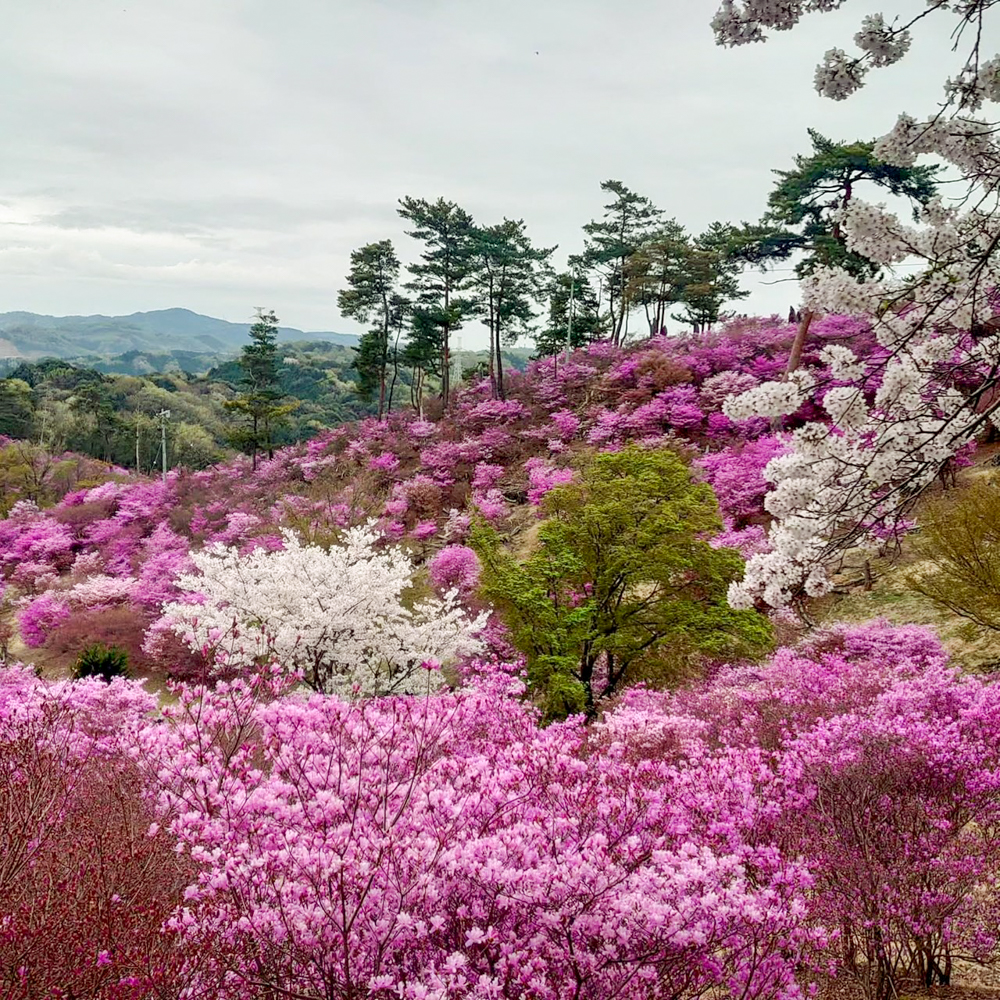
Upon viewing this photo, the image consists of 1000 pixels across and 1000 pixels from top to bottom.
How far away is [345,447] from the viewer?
30.0 m

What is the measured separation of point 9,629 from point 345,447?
14.2m

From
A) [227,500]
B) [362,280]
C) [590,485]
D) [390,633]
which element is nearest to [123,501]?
[227,500]

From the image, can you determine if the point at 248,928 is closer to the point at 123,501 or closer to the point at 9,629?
the point at 9,629

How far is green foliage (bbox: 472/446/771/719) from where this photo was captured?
32.8 feet

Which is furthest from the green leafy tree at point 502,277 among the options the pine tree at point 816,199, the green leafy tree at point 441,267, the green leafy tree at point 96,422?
the green leafy tree at point 96,422

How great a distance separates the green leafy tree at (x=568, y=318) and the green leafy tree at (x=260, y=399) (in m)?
14.1

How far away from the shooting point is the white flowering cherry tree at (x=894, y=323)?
112 inches

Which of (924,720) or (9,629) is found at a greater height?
(924,720)

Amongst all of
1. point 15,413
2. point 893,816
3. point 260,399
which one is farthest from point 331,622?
point 15,413

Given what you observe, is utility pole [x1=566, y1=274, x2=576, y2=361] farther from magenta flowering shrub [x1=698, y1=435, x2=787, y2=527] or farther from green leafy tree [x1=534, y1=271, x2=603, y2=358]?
magenta flowering shrub [x1=698, y1=435, x2=787, y2=527]

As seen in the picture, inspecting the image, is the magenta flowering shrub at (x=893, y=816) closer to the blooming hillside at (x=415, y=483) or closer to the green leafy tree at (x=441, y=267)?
the blooming hillside at (x=415, y=483)

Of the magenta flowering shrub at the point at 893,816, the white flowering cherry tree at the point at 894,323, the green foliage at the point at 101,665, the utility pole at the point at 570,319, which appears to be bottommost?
the green foliage at the point at 101,665

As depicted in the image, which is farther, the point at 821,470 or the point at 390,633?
the point at 390,633

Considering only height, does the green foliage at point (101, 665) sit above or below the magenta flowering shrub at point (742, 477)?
below
